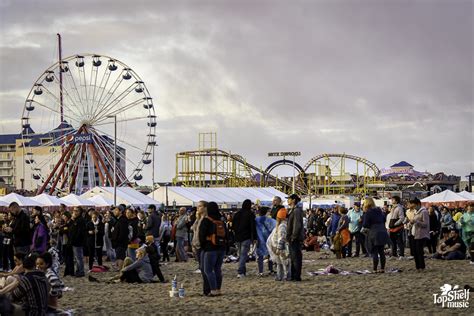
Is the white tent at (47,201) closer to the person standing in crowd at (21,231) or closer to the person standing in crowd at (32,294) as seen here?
the person standing in crowd at (21,231)

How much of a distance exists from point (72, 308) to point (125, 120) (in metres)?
44.1

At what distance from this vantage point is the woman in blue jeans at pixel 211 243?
13781 millimetres

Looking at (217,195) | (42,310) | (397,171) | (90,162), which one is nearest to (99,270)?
(42,310)

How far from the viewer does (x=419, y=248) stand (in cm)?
1812

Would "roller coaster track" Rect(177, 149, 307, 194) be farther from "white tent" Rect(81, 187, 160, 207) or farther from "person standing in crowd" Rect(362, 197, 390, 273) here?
"person standing in crowd" Rect(362, 197, 390, 273)

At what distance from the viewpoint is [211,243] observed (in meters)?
13.8

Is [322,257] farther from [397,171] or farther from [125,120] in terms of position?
[397,171]

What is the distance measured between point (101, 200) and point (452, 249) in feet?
76.2

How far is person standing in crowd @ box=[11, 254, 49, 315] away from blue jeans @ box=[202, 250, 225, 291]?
4.26m

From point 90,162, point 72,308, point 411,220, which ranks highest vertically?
point 90,162

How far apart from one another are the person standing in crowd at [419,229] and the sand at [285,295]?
0.34m

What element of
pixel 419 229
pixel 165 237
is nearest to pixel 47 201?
pixel 165 237

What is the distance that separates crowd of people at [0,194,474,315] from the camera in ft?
38.5

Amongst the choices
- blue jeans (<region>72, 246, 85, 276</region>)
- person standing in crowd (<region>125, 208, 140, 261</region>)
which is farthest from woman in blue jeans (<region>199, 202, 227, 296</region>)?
blue jeans (<region>72, 246, 85, 276</region>)
